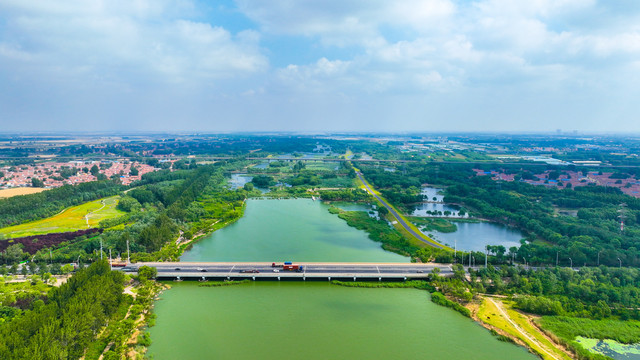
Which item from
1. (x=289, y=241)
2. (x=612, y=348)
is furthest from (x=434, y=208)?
(x=612, y=348)

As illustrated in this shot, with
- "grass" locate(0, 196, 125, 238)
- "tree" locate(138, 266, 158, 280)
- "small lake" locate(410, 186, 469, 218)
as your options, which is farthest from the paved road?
"small lake" locate(410, 186, 469, 218)

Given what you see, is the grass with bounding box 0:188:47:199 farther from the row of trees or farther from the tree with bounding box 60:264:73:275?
the row of trees

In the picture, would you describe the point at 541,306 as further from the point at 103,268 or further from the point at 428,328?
the point at 103,268

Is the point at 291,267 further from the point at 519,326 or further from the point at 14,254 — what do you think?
the point at 14,254

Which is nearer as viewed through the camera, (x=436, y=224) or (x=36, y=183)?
(x=436, y=224)

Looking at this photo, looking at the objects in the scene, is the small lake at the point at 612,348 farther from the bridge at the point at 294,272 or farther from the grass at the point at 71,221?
the grass at the point at 71,221
